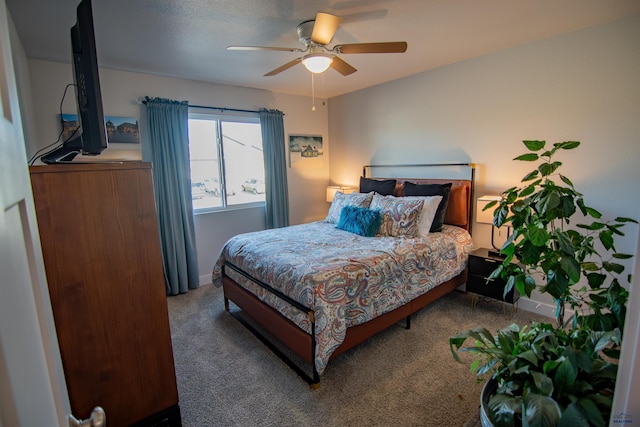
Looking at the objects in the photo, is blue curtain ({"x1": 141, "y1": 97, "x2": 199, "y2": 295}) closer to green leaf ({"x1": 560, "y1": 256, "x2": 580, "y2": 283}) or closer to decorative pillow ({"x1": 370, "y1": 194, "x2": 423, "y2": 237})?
decorative pillow ({"x1": 370, "y1": 194, "x2": 423, "y2": 237})

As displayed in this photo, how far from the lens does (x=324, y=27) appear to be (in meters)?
2.09

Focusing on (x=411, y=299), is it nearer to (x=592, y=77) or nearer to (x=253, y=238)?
(x=253, y=238)

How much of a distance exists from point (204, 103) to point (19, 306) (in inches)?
154

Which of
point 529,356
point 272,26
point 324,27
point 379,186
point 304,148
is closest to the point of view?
point 529,356

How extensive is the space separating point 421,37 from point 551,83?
4.21 ft

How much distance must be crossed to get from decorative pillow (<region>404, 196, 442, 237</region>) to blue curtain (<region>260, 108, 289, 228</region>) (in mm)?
1996

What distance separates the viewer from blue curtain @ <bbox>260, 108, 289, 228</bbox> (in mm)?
4324

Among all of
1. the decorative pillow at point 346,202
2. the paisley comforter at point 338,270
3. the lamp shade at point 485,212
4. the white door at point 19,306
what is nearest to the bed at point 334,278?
the paisley comforter at point 338,270

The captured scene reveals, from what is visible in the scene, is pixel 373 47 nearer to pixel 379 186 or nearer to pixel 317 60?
pixel 317 60

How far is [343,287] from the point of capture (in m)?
2.17

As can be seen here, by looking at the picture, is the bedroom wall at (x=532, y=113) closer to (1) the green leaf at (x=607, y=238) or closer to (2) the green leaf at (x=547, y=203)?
(1) the green leaf at (x=607, y=238)

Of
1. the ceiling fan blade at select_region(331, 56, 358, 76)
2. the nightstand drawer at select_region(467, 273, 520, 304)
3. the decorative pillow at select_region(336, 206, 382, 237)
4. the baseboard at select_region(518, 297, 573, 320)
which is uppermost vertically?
the ceiling fan blade at select_region(331, 56, 358, 76)

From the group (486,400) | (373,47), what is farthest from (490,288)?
(373,47)

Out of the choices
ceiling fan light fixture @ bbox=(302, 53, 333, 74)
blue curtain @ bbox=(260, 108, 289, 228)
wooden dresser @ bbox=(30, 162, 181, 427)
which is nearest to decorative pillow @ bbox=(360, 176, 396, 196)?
blue curtain @ bbox=(260, 108, 289, 228)
